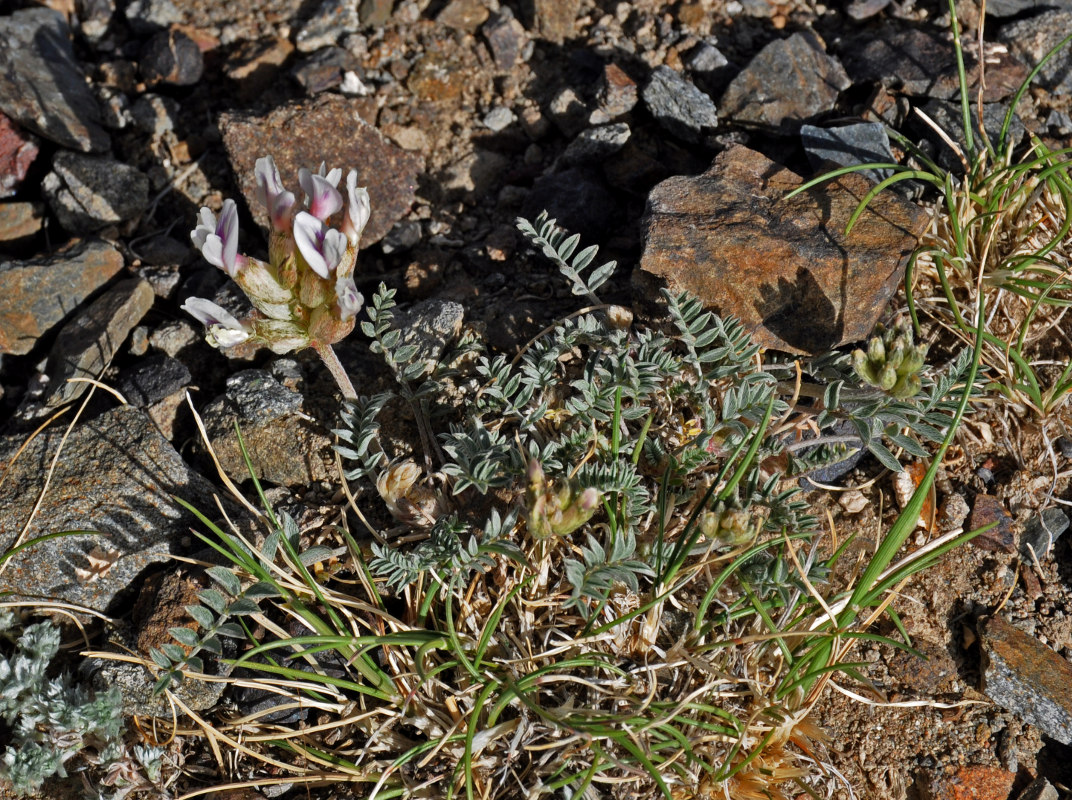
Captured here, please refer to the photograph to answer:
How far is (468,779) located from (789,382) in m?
1.79

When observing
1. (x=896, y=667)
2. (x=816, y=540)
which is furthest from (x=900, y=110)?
(x=896, y=667)

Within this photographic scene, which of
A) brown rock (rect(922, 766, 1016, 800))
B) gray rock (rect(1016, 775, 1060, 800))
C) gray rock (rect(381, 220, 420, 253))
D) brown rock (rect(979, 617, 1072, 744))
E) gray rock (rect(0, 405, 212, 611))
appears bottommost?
gray rock (rect(1016, 775, 1060, 800))

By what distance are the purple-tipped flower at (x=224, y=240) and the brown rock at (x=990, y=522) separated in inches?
108

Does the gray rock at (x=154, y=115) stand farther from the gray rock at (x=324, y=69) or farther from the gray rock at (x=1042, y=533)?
the gray rock at (x=1042, y=533)

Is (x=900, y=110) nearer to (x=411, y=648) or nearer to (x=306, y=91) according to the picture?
(x=306, y=91)

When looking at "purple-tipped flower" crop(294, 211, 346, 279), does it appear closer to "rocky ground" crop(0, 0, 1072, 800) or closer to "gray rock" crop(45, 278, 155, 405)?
"rocky ground" crop(0, 0, 1072, 800)

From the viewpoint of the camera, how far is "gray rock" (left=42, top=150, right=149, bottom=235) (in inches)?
164

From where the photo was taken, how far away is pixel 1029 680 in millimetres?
2979

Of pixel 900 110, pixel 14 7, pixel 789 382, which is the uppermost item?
pixel 14 7

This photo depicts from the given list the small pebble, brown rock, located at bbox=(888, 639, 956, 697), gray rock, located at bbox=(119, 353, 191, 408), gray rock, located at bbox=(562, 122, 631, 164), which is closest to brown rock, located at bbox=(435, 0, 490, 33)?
gray rock, located at bbox=(562, 122, 631, 164)

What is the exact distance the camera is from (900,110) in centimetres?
395

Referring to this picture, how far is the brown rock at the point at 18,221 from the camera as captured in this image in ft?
13.7

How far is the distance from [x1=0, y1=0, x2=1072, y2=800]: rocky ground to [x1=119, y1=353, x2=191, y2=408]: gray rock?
13 millimetres

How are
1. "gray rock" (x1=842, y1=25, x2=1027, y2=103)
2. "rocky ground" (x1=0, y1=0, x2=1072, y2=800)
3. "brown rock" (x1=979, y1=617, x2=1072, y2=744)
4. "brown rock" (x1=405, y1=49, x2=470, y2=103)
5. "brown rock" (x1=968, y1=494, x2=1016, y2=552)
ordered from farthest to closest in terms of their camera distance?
"brown rock" (x1=405, y1=49, x2=470, y2=103) → "gray rock" (x1=842, y1=25, x2=1027, y2=103) → "brown rock" (x1=968, y1=494, x2=1016, y2=552) → "rocky ground" (x1=0, y1=0, x2=1072, y2=800) → "brown rock" (x1=979, y1=617, x2=1072, y2=744)
